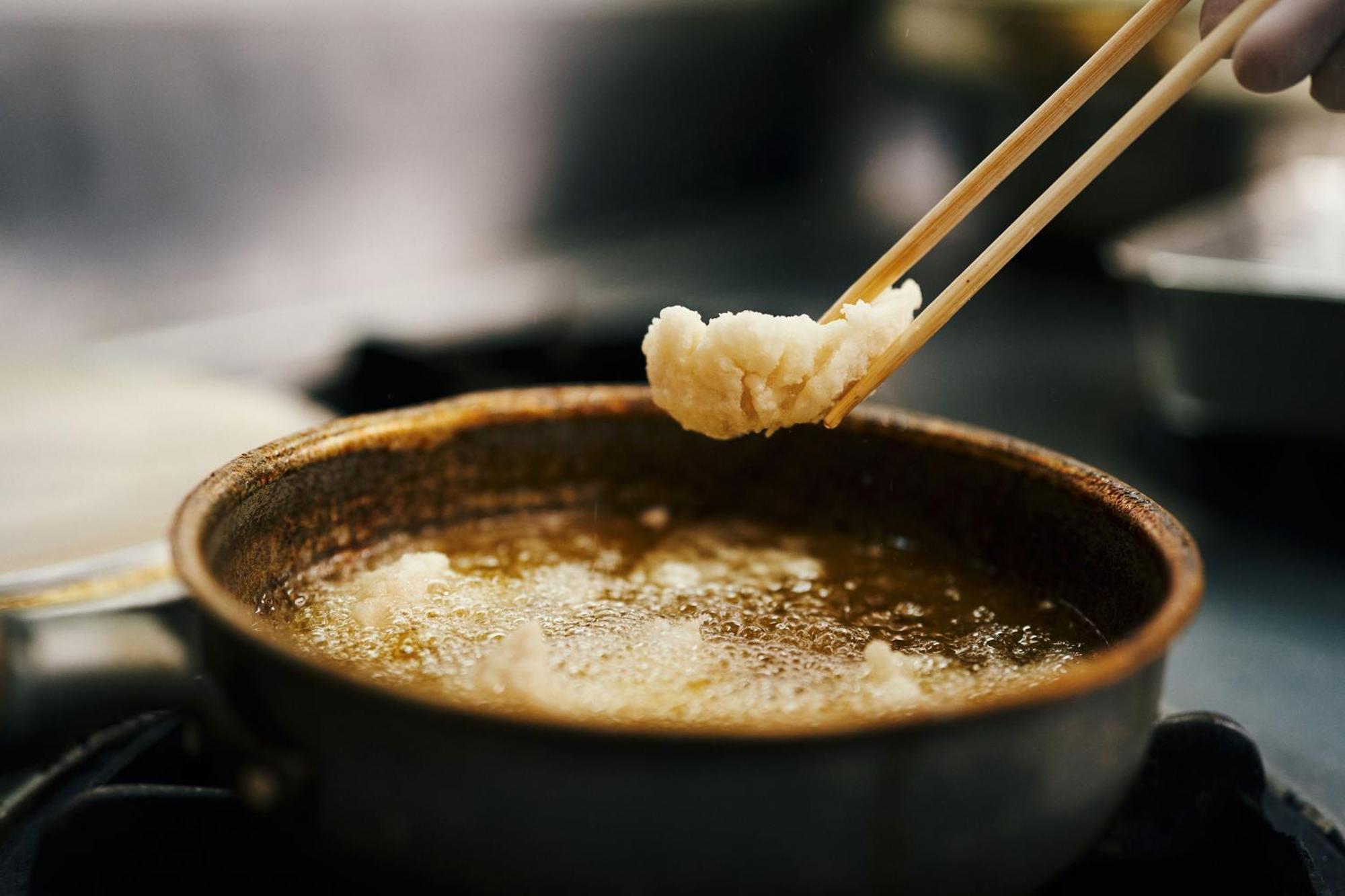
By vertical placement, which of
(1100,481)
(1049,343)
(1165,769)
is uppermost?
(1100,481)

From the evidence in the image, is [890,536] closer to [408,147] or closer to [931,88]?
[408,147]

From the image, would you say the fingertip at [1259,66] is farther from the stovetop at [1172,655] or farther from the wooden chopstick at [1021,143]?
the stovetop at [1172,655]

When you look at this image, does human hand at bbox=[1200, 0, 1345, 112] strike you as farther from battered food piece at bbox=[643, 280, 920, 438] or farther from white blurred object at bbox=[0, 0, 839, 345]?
white blurred object at bbox=[0, 0, 839, 345]

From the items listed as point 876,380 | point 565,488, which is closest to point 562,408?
point 565,488

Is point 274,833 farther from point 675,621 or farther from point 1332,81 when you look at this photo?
point 1332,81

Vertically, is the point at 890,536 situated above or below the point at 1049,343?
above

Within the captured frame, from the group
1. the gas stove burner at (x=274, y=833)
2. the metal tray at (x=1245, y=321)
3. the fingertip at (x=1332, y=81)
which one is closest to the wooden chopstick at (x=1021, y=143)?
the fingertip at (x=1332, y=81)
